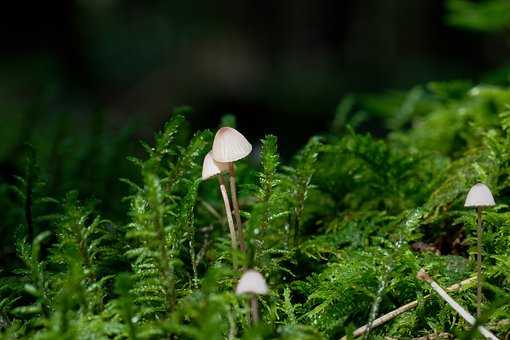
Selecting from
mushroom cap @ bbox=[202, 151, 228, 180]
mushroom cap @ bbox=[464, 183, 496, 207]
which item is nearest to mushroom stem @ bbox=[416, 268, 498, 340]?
mushroom cap @ bbox=[464, 183, 496, 207]

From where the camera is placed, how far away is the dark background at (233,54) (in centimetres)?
935

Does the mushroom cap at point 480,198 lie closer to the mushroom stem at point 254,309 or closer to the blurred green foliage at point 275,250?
the blurred green foliage at point 275,250

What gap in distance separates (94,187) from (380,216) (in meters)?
1.17

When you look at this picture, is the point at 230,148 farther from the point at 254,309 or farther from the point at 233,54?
the point at 233,54

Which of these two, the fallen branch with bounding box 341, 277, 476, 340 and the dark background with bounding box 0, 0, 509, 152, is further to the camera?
the dark background with bounding box 0, 0, 509, 152

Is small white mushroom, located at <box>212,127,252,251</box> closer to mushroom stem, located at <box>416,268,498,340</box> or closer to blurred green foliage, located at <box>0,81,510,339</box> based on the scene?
blurred green foliage, located at <box>0,81,510,339</box>

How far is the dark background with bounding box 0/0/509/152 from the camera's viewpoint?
30.7ft

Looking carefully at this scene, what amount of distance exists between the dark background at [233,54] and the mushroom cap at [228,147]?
667 cm

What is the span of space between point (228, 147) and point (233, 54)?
11552 millimetres

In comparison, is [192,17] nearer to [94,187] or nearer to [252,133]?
[252,133]

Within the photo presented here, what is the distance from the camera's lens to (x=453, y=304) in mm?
1051

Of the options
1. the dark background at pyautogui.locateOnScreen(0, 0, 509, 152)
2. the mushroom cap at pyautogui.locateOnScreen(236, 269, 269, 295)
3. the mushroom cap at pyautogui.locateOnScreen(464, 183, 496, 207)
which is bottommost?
the mushroom cap at pyautogui.locateOnScreen(236, 269, 269, 295)

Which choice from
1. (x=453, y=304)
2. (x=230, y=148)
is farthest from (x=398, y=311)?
(x=230, y=148)

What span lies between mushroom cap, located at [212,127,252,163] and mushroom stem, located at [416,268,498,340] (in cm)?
44
